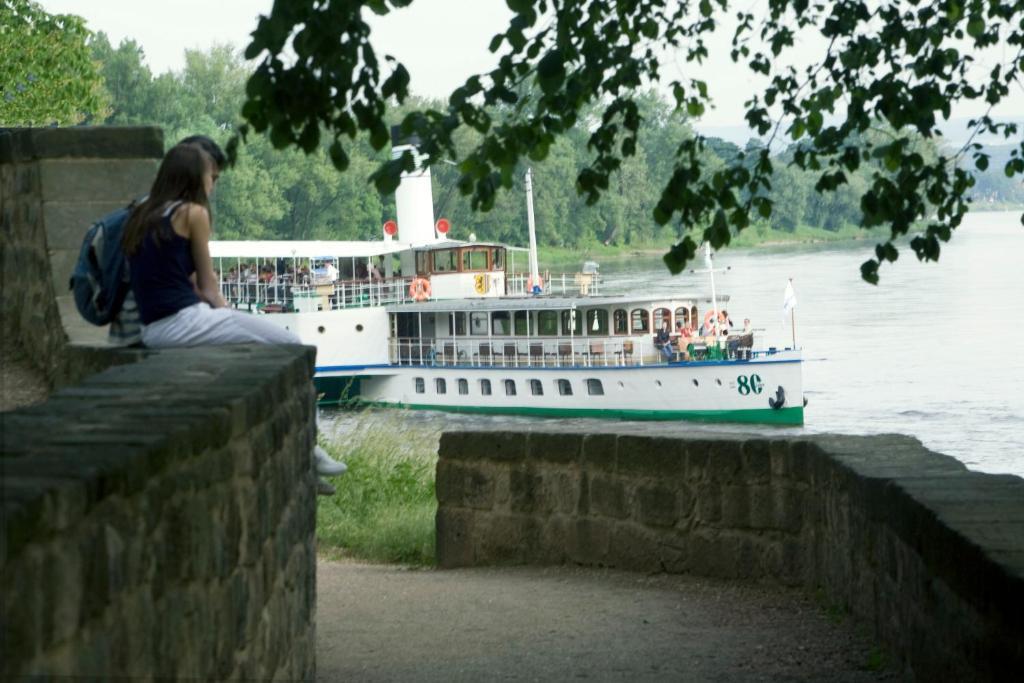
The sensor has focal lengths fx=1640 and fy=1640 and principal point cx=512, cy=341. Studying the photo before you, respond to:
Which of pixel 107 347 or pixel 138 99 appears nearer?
pixel 107 347

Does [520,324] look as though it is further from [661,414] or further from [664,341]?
[661,414]

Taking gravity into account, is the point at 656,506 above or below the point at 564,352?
above

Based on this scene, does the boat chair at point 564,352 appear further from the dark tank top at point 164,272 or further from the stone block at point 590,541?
the dark tank top at point 164,272

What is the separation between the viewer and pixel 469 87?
6.92m

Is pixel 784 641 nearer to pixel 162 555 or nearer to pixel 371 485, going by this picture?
pixel 162 555

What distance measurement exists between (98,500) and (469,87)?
Result: 4766mm

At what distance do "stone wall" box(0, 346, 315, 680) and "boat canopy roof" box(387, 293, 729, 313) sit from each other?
34152 mm

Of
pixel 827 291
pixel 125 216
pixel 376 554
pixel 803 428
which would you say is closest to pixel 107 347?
pixel 125 216

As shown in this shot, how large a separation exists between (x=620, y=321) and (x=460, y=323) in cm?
459

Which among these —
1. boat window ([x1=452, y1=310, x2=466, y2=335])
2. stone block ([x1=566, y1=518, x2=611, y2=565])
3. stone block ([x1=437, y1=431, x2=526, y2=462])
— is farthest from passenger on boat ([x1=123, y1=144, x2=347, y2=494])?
boat window ([x1=452, y1=310, x2=466, y2=335])

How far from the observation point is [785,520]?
7680 millimetres

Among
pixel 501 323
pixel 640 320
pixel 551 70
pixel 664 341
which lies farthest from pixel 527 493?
pixel 501 323

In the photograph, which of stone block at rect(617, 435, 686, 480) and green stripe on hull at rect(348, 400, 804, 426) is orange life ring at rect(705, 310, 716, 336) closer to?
green stripe on hull at rect(348, 400, 804, 426)

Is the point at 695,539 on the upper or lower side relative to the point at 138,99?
lower
